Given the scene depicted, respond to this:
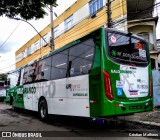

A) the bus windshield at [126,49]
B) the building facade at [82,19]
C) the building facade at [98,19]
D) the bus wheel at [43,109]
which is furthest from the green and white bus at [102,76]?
the building facade at [82,19]

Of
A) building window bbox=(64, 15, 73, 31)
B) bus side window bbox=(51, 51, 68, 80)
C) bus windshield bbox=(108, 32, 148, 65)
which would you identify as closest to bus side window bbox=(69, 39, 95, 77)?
bus side window bbox=(51, 51, 68, 80)

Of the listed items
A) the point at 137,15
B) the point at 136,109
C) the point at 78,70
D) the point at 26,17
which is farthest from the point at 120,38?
the point at 137,15

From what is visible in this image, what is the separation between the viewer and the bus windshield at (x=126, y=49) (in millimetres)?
8297

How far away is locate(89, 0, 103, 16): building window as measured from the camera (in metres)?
24.0

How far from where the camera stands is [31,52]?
4309 cm

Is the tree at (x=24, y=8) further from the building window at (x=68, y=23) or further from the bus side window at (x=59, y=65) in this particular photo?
the building window at (x=68, y=23)

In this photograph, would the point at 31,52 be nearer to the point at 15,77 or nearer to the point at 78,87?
the point at 15,77

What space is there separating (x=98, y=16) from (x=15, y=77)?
11102 millimetres

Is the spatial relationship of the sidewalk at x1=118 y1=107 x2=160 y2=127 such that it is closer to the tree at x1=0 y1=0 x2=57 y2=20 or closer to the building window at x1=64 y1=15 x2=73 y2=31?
the tree at x1=0 y1=0 x2=57 y2=20

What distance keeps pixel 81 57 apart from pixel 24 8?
3.57 m

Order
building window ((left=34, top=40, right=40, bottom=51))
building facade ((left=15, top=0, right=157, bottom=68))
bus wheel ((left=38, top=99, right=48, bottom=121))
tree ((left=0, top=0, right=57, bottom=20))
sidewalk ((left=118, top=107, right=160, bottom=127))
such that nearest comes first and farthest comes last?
sidewalk ((left=118, top=107, right=160, bottom=127))
tree ((left=0, top=0, right=57, bottom=20))
bus wheel ((left=38, top=99, right=48, bottom=121))
building facade ((left=15, top=0, right=157, bottom=68))
building window ((left=34, top=40, right=40, bottom=51))

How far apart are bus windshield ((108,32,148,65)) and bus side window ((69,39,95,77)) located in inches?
26.2

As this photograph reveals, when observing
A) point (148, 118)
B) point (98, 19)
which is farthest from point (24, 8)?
point (98, 19)

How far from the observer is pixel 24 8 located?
1050cm
